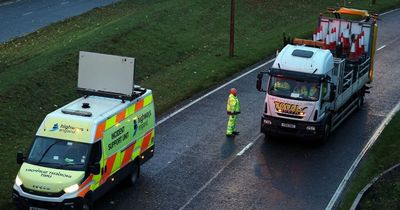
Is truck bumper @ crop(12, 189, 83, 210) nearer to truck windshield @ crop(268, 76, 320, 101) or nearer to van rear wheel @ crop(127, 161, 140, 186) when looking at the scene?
van rear wheel @ crop(127, 161, 140, 186)

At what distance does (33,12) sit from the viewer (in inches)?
2057

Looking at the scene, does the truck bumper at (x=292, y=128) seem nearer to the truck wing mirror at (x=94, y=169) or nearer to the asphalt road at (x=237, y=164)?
the asphalt road at (x=237, y=164)

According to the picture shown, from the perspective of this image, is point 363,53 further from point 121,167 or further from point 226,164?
point 121,167

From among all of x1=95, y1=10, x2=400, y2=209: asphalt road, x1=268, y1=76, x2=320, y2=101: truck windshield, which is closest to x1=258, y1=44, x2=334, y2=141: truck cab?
x1=268, y1=76, x2=320, y2=101: truck windshield

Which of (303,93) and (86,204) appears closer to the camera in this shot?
(86,204)

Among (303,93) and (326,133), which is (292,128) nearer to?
(303,93)

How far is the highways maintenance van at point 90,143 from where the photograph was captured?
16.8 metres

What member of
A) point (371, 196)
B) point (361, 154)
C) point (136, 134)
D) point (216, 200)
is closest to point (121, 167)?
point (136, 134)

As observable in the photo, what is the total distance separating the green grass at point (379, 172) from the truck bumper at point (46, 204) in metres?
7.23

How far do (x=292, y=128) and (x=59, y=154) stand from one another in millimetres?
9083

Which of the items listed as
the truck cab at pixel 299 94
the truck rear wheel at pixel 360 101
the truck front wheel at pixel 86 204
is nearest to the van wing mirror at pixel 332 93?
the truck cab at pixel 299 94

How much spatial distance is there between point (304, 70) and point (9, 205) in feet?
35.2

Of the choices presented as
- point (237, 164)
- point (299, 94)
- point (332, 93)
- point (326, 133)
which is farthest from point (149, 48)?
point (237, 164)

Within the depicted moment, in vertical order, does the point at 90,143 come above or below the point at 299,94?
above
